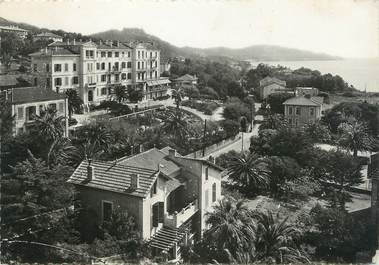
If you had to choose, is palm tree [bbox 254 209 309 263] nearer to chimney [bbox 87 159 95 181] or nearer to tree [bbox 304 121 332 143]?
chimney [bbox 87 159 95 181]

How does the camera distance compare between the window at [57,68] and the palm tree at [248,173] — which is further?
the window at [57,68]

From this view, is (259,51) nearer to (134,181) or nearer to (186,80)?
(134,181)

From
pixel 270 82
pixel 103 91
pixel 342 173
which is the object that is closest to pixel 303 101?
pixel 270 82

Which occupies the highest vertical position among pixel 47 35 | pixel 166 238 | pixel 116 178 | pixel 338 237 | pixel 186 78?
pixel 47 35

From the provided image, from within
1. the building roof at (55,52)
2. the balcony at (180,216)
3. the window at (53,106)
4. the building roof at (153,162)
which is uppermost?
the building roof at (55,52)

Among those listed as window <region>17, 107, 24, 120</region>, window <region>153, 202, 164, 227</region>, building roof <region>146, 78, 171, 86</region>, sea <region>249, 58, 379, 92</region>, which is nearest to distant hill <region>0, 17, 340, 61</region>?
sea <region>249, 58, 379, 92</region>

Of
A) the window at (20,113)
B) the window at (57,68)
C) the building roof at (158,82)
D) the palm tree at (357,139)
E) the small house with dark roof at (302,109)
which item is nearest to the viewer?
the window at (20,113)

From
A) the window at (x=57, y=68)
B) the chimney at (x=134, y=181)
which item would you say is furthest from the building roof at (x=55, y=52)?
the chimney at (x=134, y=181)

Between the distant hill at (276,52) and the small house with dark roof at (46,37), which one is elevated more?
the small house with dark roof at (46,37)

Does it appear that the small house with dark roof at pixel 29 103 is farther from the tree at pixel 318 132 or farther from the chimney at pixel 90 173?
the tree at pixel 318 132
